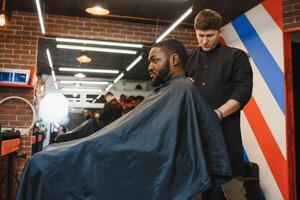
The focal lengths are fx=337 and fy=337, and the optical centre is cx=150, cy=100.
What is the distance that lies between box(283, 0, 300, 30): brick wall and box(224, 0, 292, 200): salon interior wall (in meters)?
0.12

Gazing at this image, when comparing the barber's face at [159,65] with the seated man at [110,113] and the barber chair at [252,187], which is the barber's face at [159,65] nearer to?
the barber chair at [252,187]

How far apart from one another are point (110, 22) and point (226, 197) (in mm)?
4897

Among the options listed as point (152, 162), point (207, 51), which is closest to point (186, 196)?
point (152, 162)

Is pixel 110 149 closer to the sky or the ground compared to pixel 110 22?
closer to the ground

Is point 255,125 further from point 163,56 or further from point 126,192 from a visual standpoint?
point 126,192

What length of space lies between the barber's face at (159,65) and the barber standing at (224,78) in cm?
32

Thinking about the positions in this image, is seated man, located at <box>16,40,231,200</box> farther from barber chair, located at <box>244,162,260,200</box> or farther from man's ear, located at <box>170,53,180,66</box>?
barber chair, located at <box>244,162,260,200</box>

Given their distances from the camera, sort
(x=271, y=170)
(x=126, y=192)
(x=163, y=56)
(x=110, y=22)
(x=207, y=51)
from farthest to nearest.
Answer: (x=110, y=22), (x=271, y=170), (x=207, y=51), (x=163, y=56), (x=126, y=192)

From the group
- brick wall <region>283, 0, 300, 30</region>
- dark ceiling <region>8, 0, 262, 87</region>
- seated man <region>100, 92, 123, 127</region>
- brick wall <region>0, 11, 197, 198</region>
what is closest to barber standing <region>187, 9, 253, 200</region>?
brick wall <region>283, 0, 300, 30</region>

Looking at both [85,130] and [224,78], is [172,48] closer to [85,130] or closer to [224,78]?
[224,78]

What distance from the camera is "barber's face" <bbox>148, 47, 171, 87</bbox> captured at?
5.86ft

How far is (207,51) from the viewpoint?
206 centimetres

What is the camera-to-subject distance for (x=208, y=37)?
199 centimetres

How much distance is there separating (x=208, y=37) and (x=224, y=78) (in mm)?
260
